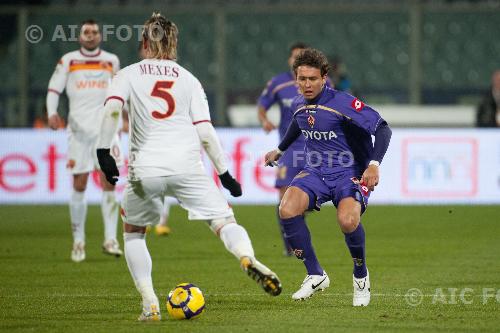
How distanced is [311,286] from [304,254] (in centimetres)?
25

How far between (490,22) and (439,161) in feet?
19.5

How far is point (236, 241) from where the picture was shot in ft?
21.8

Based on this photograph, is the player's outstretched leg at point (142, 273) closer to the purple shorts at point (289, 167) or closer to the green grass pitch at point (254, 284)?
the green grass pitch at point (254, 284)

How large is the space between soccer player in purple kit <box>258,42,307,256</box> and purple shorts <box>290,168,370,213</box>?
2945 millimetres

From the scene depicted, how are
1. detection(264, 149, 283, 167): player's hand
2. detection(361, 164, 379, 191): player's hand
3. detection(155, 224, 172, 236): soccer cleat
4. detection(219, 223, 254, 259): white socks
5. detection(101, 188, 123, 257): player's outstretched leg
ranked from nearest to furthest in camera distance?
detection(219, 223, 254, 259): white socks < detection(361, 164, 379, 191): player's hand < detection(264, 149, 283, 167): player's hand < detection(101, 188, 123, 257): player's outstretched leg < detection(155, 224, 172, 236): soccer cleat

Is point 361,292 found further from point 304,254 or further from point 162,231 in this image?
point 162,231

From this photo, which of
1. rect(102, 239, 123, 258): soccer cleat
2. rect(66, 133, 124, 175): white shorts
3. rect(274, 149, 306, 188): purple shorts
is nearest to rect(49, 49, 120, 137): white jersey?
rect(66, 133, 124, 175): white shorts

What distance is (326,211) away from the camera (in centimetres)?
1748

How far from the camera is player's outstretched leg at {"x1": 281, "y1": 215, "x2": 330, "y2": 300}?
25.9 ft

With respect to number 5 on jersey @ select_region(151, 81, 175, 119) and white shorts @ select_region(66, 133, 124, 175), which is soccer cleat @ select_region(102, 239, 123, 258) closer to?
white shorts @ select_region(66, 133, 124, 175)

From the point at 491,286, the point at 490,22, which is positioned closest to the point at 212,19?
the point at 490,22

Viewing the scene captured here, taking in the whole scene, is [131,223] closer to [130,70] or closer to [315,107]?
[130,70]

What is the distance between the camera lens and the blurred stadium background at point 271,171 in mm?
7707

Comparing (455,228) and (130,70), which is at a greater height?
(130,70)
